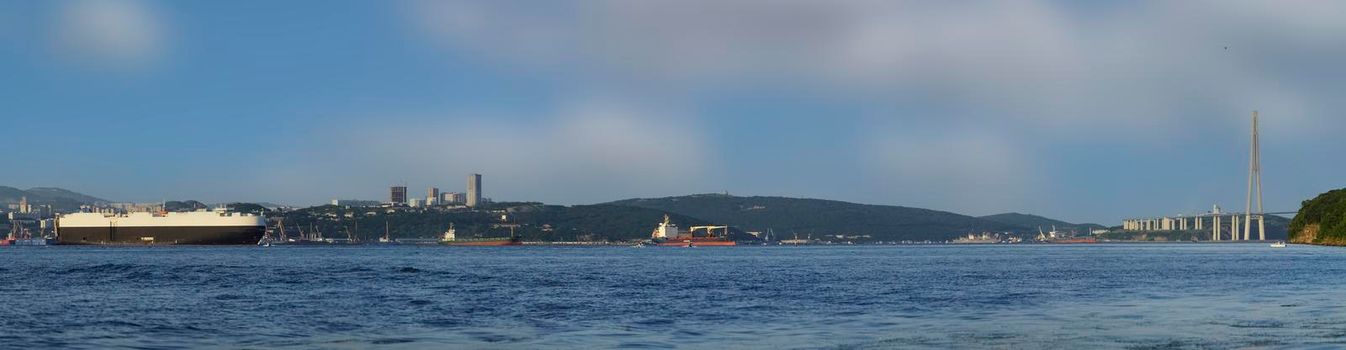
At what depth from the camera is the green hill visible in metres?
143

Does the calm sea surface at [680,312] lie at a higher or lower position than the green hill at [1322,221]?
lower

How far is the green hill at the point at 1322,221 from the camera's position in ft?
470

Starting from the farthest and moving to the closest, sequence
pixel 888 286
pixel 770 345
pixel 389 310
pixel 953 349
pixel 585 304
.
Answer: pixel 888 286 → pixel 585 304 → pixel 389 310 → pixel 770 345 → pixel 953 349

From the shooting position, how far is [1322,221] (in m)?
155

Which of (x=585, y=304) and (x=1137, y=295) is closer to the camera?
(x=585, y=304)

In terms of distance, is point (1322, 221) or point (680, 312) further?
point (1322, 221)

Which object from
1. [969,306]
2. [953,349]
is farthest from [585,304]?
[953,349]

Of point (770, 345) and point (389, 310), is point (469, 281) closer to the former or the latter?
point (389, 310)

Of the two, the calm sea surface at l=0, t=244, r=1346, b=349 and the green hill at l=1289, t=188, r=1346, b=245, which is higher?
the green hill at l=1289, t=188, r=1346, b=245

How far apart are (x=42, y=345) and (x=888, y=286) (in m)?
34.8

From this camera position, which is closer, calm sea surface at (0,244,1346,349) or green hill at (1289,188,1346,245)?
calm sea surface at (0,244,1346,349)

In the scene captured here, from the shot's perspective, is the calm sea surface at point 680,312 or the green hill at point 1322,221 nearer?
the calm sea surface at point 680,312

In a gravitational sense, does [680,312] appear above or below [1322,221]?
below

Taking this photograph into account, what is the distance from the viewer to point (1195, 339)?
26484 millimetres
